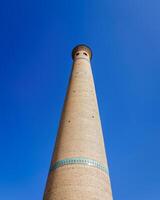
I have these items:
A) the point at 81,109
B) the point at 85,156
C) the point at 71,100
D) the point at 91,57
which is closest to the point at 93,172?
the point at 85,156

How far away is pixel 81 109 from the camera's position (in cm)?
739

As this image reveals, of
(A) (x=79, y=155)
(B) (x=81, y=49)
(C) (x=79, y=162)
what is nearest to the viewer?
(C) (x=79, y=162)

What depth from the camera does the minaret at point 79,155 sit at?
5.57 meters

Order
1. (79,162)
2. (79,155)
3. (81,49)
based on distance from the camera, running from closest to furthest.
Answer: (79,162)
(79,155)
(81,49)

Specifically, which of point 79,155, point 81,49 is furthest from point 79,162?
point 81,49

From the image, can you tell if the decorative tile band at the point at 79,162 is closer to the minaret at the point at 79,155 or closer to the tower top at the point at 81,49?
the minaret at the point at 79,155

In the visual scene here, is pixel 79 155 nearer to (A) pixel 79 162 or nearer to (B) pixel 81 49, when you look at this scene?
(A) pixel 79 162

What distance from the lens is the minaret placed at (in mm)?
5570

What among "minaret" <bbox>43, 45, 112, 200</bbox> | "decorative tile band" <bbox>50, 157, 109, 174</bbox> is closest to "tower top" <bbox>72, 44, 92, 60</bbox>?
"minaret" <bbox>43, 45, 112, 200</bbox>

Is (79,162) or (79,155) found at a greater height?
(79,155)

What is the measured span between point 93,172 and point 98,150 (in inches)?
29.5

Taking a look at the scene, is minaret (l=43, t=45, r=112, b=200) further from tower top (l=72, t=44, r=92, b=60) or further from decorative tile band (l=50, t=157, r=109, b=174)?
tower top (l=72, t=44, r=92, b=60)

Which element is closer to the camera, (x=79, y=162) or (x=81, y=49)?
(x=79, y=162)

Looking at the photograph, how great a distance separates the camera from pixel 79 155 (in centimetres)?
615
